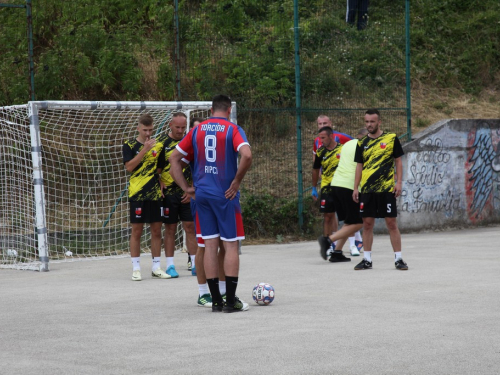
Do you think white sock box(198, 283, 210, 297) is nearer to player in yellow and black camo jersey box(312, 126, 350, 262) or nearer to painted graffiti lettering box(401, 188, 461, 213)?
player in yellow and black camo jersey box(312, 126, 350, 262)

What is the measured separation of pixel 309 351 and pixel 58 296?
4227 millimetres

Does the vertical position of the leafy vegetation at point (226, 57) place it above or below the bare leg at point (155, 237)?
above

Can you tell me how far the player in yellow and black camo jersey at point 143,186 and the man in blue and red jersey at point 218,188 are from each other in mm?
2840

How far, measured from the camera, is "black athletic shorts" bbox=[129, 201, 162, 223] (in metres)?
10.4

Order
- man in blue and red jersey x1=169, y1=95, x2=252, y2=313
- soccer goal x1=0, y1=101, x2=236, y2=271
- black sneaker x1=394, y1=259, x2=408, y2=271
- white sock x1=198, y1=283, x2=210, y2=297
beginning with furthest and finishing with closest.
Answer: soccer goal x1=0, y1=101, x2=236, y2=271, black sneaker x1=394, y1=259, x2=408, y2=271, white sock x1=198, y1=283, x2=210, y2=297, man in blue and red jersey x1=169, y1=95, x2=252, y2=313

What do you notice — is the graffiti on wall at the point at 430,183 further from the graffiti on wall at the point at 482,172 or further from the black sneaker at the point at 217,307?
the black sneaker at the point at 217,307

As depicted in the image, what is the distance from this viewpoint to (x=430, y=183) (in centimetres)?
1745

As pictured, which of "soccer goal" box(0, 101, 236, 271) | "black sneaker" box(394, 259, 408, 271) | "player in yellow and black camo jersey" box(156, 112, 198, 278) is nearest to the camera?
"black sneaker" box(394, 259, 408, 271)

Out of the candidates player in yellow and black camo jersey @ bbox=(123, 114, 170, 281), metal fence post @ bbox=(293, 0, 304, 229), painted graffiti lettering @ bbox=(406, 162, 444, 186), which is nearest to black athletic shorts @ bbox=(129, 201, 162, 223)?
player in yellow and black camo jersey @ bbox=(123, 114, 170, 281)

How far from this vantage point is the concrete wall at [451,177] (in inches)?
677

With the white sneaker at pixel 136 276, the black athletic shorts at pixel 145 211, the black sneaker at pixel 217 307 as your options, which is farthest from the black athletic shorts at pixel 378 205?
the black sneaker at pixel 217 307

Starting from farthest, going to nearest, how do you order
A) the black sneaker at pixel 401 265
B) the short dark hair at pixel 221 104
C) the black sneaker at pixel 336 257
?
the black sneaker at pixel 336 257
the black sneaker at pixel 401 265
the short dark hair at pixel 221 104

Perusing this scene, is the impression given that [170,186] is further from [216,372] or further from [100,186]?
[216,372]

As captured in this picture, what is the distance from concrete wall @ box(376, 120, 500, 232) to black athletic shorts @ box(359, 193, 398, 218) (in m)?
6.24
